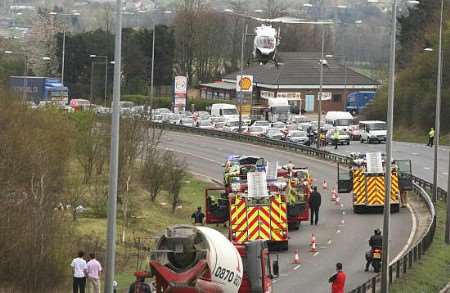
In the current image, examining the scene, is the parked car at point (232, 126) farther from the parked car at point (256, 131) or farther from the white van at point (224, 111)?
the white van at point (224, 111)

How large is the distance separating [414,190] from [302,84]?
72.0m

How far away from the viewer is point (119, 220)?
44906 mm

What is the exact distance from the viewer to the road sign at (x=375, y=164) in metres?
47.2

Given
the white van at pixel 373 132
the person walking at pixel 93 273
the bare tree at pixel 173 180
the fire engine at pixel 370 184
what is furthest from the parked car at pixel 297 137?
the person walking at pixel 93 273

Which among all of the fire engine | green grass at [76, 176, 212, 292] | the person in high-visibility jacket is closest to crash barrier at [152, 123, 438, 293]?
the fire engine

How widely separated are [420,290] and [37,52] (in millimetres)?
114199

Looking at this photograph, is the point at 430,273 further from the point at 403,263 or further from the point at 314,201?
the point at 314,201

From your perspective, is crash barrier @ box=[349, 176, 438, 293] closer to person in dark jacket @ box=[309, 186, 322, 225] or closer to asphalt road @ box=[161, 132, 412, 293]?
asphalt road @ box=[161, 132, 412, 293]

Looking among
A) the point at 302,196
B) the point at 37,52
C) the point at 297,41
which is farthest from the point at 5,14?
the point at 302,196

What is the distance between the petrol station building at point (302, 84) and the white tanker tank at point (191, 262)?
102 metres

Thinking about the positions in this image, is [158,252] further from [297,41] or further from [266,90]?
[297,41]

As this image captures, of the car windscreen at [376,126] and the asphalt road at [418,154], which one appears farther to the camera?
the car windscreen at [376,126]

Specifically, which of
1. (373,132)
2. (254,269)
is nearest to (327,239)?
(254,269)

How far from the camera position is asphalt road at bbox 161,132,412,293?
109ft
